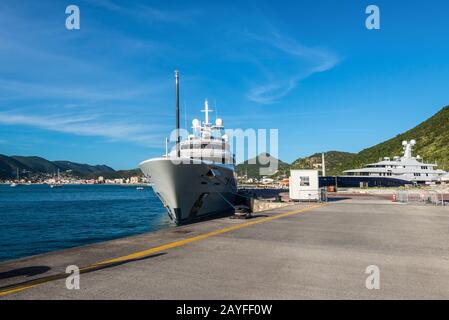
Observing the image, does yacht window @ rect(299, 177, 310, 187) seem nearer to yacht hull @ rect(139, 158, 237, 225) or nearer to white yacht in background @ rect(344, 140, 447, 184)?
yacht hull @ rect(139, 158, 237, 225)

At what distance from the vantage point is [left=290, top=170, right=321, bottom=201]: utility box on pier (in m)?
28.6

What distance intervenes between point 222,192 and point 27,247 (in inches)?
606

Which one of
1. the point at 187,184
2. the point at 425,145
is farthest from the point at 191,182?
the point at 425,145

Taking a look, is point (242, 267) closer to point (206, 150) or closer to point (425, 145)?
point (206, 150)

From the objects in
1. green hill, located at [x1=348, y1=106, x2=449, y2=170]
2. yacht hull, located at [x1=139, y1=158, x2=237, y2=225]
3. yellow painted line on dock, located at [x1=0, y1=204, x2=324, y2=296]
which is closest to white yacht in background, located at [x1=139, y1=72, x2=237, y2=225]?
yacht hull, located at [x1=139, y1=158, x2=237, y2=225]

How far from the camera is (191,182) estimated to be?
23.0 m

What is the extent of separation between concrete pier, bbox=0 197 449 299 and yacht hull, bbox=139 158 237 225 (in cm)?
1012

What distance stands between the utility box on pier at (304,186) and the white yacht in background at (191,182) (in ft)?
19.3

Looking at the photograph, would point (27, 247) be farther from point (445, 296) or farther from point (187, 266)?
point (445, 296)

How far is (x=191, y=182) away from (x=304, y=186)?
11.4 metres

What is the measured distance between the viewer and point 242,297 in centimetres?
528

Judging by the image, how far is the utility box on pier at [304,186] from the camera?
28.6 meters

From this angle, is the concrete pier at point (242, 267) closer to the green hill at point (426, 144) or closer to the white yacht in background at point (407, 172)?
the white yacht in background at point (407, 172)
